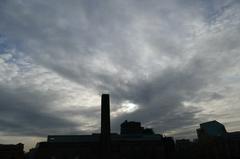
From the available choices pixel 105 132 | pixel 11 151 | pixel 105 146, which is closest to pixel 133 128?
pixel 105 146

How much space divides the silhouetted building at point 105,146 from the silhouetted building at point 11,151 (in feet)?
55.0

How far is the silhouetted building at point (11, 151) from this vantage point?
112 feet

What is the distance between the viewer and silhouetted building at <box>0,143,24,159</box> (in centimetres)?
3428

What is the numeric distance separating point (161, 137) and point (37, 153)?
31847 mm

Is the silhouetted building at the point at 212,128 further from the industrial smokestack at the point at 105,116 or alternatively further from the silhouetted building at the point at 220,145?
the industrial smokestack at the point at 105,116

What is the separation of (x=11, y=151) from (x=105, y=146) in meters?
18.7

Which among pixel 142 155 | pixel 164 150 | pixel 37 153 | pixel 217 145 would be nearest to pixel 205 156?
pixel 217 145

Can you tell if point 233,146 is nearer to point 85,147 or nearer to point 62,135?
point 85,147

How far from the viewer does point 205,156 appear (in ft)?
179

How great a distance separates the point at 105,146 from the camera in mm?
48250

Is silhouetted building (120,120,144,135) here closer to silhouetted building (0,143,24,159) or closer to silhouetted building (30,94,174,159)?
silhouetted building (30,94,174,159)

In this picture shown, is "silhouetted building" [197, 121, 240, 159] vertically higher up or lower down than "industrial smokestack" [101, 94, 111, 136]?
lower down

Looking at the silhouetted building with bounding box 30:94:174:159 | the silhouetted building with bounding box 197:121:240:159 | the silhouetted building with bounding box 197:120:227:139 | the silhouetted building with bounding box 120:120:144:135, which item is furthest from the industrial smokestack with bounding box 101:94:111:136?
the silhouetted building with bounding box 197:120:227:139

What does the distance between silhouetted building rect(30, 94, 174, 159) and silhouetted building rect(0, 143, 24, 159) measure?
1678 centimetres
